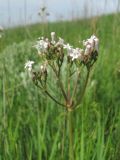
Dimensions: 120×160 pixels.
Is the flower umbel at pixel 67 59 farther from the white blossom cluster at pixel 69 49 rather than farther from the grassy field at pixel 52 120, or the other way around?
the grassy field at pixel 52 120

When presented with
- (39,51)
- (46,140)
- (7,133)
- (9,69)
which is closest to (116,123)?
(46,140)

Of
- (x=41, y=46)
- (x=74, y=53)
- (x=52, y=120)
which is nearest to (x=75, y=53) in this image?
(x=74, y=53)

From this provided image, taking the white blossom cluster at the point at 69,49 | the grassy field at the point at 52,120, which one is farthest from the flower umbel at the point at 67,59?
the grassy field at the point at 52,120

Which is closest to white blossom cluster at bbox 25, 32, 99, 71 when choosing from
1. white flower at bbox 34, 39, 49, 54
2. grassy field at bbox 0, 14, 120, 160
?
white flower at bbox 34, 39, 49, 54

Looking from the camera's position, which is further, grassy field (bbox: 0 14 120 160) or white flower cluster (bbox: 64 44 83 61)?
grassy field (bbox: 0 14 120 160)

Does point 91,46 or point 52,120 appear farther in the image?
point 52,120

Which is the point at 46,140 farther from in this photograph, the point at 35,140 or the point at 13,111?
the point at 13,111

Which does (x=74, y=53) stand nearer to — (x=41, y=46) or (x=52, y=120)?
(x=41, y=46)

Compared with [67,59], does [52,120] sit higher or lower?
lower

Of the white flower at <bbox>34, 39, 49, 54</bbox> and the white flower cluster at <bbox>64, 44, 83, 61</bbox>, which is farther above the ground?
the white flower at <bbox>34, 39, 49, 54</bbox>

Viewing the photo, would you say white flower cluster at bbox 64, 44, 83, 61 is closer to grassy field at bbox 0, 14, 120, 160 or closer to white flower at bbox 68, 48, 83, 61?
white flower at bbox 68, 48, 83, 61

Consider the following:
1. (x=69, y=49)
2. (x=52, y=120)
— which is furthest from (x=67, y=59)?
(x=52, y=120)
